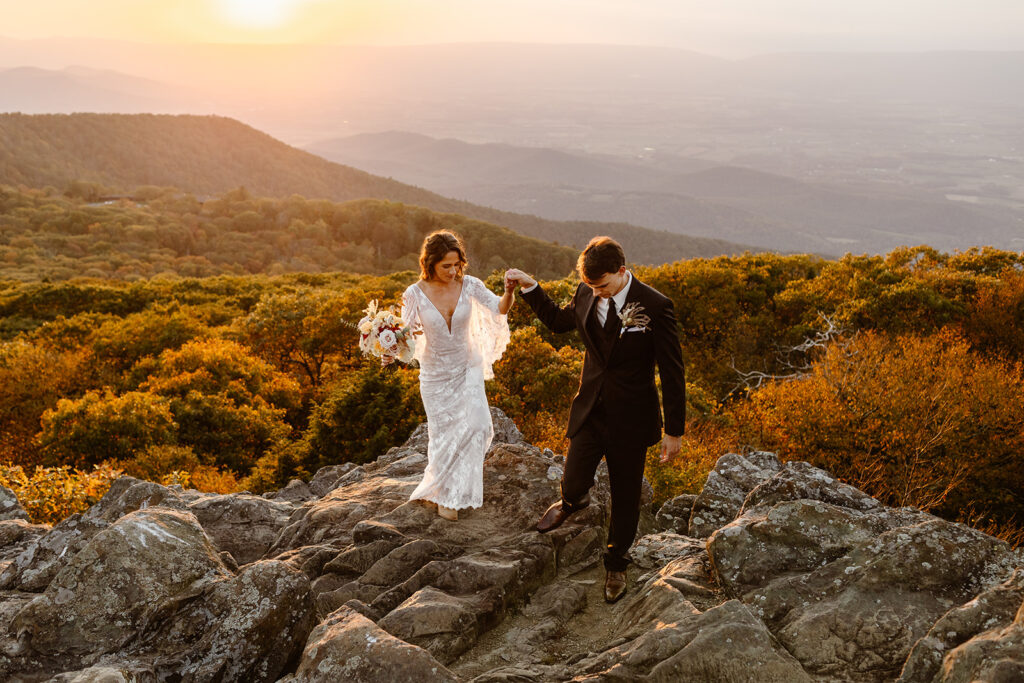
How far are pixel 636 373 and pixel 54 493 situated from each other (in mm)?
9628

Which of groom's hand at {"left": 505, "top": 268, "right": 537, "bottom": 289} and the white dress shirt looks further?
groom's hand at {"left": 505, "top": 268, "right": 537, "bottom": 289}

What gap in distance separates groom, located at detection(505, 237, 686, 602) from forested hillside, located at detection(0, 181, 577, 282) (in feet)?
177

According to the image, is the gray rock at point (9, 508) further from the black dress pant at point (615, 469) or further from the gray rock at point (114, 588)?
the black dress pant at point (615, 469)

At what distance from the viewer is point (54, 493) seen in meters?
10.2

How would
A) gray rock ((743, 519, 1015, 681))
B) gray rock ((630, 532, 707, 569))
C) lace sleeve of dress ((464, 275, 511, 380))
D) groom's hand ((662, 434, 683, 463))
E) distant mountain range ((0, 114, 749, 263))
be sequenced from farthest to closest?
1. distant mountain range ((0, 114, 749, 263))
2. lace sleeve of dress ((464, 275, 511, 380))
3. gray rock ((630, 532, 707, 569))
4. groom's hand ((662, 434, 683, 463))
5. gray rock ((743, 519, 1015, 681))

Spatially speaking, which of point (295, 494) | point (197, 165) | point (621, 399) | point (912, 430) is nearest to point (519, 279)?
point (621, 399)

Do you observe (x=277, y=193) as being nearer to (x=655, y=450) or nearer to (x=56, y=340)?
(x=56, y=340)

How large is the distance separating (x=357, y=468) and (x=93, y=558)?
14.1 ft

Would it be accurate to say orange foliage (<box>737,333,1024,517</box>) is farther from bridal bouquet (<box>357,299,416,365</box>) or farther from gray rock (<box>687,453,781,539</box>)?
bridal bouquet (<box>357,299,416,365</box>)

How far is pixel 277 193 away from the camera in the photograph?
503ft

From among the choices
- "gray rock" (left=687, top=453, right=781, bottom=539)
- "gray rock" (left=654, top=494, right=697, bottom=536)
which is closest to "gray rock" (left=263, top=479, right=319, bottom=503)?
"gray rock" (left=654, top=494, right=697, bottom=536)

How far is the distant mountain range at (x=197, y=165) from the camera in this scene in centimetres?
12531

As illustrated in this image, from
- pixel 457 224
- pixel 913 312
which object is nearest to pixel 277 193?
pixel 457 224

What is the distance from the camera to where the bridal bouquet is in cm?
679
